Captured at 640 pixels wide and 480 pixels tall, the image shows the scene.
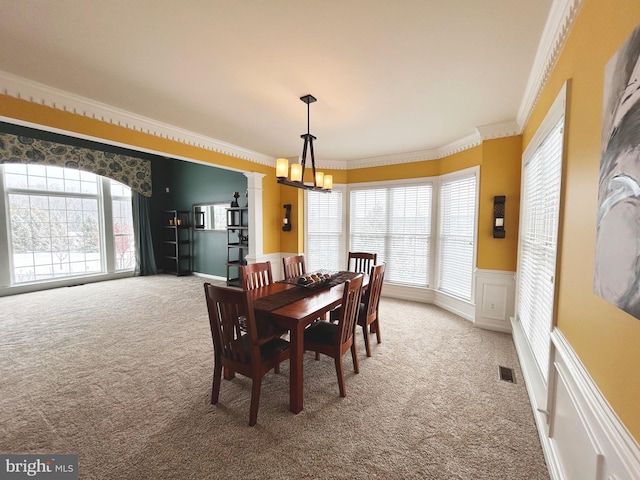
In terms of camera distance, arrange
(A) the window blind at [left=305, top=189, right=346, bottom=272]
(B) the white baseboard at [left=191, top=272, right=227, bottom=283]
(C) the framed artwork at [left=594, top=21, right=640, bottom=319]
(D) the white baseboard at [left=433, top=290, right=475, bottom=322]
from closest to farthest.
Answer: (C) the framed artwork at [left=594, top=21, right=640, bottom=319]
(D) the white baseboard at [left=433, top=290, right=475, bottom=322]
(A) the window blind at [left=305, top=189, right=346, bottom=272]
(B) the white baseboard at [left=191, top=272, right=227, bottom=283]

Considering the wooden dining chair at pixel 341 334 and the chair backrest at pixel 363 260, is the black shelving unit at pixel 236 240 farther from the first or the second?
the wooden dining chair at pixel 341 334

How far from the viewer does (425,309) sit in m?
4.37

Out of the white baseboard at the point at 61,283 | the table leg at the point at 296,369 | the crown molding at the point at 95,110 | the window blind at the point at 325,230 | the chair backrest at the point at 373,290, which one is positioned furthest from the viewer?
the window blind at the point at 325,230

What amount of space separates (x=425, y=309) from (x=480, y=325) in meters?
0.87

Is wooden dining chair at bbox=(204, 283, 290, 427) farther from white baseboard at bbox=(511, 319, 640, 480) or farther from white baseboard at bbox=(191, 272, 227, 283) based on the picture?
white baseboard at bbox=(191, 272, 227, 283)

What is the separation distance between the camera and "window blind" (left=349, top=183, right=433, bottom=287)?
15.5 ft

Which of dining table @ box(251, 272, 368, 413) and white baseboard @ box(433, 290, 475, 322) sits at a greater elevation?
dining table @ box(251, 272, 368, 413)

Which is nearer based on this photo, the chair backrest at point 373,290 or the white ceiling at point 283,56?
the white ceiling at point 283,56

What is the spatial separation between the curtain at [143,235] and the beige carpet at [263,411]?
3592 millimetres

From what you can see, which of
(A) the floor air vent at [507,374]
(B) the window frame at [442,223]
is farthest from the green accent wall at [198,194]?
(A) the floor air vent at [507,374]

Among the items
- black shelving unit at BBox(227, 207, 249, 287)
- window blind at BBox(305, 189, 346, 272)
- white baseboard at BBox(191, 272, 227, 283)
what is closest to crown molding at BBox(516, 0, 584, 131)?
window blind at BBox(305, 189, 346, 272)

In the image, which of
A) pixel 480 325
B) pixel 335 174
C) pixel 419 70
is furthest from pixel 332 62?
pixel 480 325

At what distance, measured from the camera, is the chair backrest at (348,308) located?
85.4 inches

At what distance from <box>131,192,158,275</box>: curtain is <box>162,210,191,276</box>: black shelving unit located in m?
0.40
